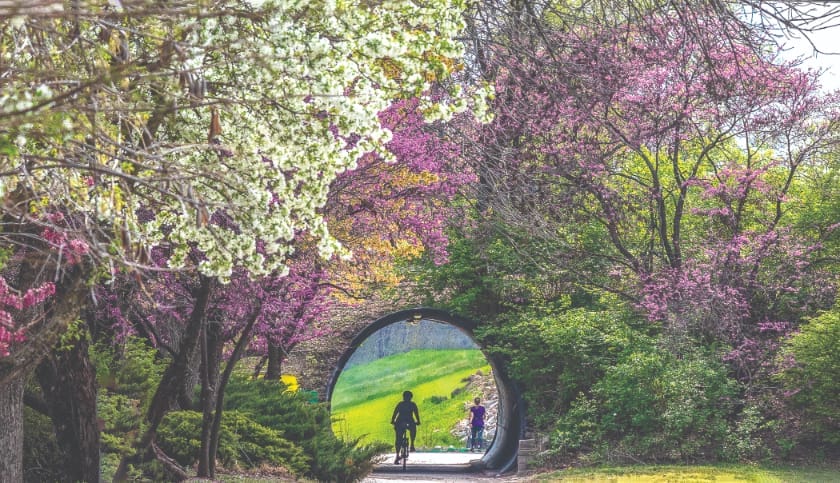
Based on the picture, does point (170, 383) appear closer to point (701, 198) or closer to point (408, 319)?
point (408, 319)

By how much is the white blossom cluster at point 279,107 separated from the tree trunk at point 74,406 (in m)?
3.34

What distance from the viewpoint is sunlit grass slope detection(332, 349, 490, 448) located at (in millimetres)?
37406

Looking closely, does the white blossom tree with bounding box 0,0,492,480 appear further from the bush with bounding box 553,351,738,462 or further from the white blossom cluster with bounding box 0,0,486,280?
the bush with bounding box 553,351,738,462

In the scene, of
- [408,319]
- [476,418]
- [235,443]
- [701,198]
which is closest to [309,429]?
[235,443]

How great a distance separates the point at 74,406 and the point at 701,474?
8.21m

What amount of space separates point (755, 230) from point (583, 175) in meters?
3.00

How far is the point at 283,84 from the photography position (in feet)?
16.2

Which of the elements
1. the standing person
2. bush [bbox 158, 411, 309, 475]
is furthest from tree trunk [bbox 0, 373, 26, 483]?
the standing person

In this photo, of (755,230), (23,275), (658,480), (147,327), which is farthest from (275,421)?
(755,230)

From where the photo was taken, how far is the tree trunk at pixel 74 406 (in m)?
8.29

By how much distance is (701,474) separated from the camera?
13273mm

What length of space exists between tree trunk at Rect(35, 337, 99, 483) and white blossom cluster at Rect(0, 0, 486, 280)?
131 inches

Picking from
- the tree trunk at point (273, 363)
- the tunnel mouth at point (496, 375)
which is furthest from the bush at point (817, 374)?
the tree trunk at point (273, 363)

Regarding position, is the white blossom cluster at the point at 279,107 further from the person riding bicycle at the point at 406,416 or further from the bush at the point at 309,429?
the person riding bicycle at the point at 406,416
